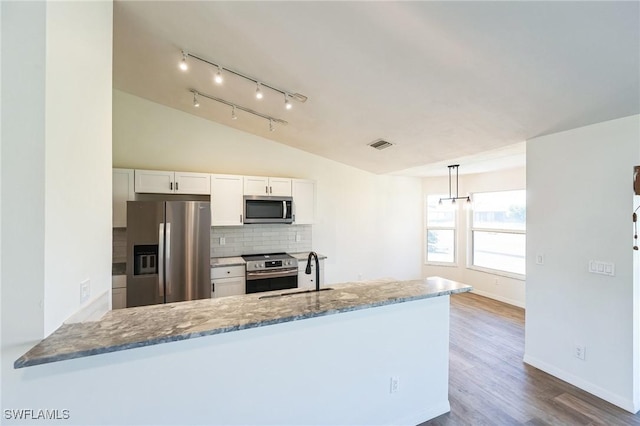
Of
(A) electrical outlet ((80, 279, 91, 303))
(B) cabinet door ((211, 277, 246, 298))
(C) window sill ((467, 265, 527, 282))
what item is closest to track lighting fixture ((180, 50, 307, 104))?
(A) electrical outlet ((80, 279, 91, 303))

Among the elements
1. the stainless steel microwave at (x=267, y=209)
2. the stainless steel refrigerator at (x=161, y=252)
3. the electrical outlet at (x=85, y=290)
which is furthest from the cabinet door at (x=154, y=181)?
the electrical outlet at (x=85, y=290)

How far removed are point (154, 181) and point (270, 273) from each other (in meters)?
1.97

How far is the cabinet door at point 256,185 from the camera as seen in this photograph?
13.2 ft

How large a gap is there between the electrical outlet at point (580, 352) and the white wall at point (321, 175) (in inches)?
127

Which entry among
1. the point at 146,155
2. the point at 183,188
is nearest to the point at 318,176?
the point at 183,188

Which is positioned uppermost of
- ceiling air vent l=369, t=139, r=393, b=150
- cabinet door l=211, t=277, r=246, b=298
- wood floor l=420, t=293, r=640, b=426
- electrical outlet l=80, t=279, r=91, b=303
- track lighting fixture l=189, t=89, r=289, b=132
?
track lighting fixture l=189, t=89, r=289, b=132

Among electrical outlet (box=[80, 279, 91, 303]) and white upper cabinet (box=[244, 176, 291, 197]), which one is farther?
white upper cabinet (box=[244, 176, 291, 197])

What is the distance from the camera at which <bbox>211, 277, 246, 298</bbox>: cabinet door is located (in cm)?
361

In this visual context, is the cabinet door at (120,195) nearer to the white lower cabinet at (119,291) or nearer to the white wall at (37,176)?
the white lower cabinet at (119,291)

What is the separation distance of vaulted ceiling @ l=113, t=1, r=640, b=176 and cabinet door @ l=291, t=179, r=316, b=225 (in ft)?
4.03

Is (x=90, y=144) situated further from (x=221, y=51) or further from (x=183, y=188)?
(x=183, y=188)

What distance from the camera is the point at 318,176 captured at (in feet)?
16.3

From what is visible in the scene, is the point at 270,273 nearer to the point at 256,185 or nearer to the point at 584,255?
the point at 256,185

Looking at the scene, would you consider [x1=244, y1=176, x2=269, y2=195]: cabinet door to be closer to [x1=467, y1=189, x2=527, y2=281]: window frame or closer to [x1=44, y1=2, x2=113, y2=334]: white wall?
[x1=44, y1=2, x2=113, y2=334]: white wall
